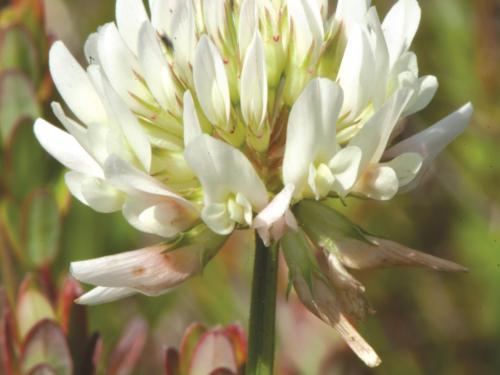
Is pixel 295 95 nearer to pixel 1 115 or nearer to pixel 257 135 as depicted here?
pixel 257 135

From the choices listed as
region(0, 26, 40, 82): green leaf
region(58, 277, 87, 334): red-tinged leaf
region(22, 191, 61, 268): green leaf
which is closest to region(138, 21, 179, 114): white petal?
region(58, 277, 87, 334): red-tinged leaf

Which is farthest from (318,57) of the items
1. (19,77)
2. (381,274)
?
(381,274)

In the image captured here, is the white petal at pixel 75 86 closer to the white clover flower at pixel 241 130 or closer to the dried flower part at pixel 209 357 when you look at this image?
the white clover flower at pixel 241 130

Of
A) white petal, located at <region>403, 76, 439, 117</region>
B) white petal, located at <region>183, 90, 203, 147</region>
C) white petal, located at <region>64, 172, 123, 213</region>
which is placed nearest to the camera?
white petal, located at <region>183, 90, 203, 147</region>

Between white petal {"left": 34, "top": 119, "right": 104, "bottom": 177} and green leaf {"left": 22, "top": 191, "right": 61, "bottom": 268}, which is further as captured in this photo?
green leaf {"left": 22, "top": 191, "right": 61, "bottom": 268}

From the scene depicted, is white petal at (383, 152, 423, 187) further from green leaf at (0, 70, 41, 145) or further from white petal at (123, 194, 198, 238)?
green leaf at (0, 70, 41, 145)

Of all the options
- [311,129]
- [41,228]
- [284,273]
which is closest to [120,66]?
[311,129]
